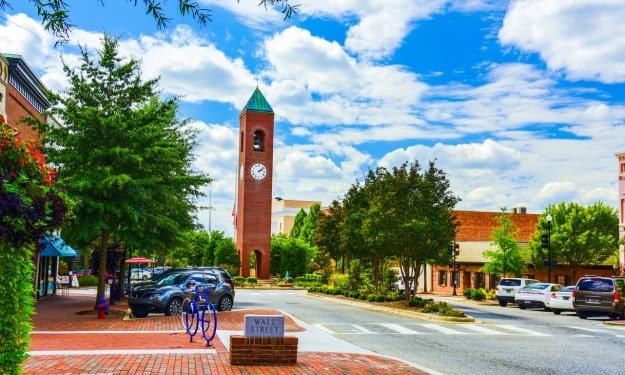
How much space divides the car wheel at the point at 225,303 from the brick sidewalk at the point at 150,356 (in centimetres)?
582

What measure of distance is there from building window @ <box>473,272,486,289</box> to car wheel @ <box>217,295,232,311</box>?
1246 inches

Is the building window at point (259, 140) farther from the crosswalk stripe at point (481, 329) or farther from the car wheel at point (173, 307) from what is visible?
the crosswalk stripe at point (481, 329)

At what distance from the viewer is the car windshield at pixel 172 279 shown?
2430 centimetres

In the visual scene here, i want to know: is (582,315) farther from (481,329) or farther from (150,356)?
(150,356)

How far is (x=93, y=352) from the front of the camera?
1359cm

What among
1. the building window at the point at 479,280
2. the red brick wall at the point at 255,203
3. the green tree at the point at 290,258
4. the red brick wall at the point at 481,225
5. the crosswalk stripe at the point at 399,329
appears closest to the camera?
the crosswalk stripe at the point at 399,329

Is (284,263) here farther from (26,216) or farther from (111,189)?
(26,216)

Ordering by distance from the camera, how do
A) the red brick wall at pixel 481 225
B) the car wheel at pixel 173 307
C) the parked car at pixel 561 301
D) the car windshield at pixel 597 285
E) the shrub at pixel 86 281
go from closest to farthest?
1. the car wheel at pixel 173 307
2. the car windshield at pixel 597 285
3. the parked car at pixel 561 301
4. the shrub at pixel 86 281
5. the red brick wall at pixel 481 225

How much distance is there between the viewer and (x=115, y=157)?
912 inches

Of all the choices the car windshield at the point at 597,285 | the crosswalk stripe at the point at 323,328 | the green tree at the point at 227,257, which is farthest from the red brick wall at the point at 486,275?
the crosswalk stripe at the point at 323,328

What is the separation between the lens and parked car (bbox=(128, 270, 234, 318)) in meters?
22.9

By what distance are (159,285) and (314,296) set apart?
19.1 metres

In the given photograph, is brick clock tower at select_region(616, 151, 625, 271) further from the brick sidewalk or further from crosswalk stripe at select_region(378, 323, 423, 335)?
the brick sidewalk

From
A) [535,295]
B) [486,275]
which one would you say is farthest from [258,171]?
[535,295]
